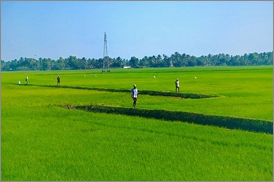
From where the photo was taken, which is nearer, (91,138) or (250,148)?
(250,148)

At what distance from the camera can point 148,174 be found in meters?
6.28

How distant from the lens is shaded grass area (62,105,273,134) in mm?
9977

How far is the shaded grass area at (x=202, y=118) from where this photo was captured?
393 inches

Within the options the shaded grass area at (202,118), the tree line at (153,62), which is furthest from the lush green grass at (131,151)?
the tree line at (153,62)

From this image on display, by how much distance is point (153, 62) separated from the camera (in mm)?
133000

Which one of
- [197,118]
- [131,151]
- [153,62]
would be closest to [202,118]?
[197,118]

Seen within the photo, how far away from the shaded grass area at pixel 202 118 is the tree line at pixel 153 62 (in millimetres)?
110767

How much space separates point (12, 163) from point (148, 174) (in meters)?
2.82

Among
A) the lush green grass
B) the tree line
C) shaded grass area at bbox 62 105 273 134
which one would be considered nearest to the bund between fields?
shaded grass area at bbox 62 105 273 134

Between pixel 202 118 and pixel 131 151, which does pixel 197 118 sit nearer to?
pixel 202 118

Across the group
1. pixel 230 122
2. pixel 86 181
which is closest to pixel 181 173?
pixel 86 181

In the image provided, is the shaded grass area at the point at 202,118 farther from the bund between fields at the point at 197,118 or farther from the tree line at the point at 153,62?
the tree line at the point at 153,62

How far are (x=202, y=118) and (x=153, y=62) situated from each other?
12205 centimetres

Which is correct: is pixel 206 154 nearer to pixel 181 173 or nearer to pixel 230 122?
pixel 181 173
